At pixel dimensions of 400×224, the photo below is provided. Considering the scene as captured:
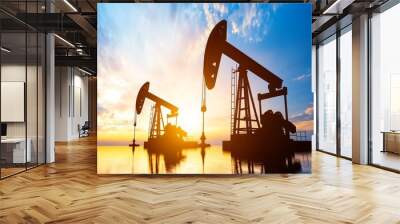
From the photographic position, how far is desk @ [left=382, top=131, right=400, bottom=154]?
7.25 metres

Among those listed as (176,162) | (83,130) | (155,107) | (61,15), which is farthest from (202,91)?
(83,130)

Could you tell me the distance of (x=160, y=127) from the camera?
A: 255 inches

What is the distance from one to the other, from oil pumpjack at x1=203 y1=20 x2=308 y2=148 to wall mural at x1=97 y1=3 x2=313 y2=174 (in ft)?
0.06

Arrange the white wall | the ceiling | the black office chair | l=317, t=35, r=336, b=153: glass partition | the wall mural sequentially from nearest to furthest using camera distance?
the wall mural, the ceiling, l=317, t=35, r=336, b=153: glass partition, the white wall, the black office chair

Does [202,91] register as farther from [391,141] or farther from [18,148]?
[391,141]

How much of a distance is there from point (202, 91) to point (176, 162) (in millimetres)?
1312

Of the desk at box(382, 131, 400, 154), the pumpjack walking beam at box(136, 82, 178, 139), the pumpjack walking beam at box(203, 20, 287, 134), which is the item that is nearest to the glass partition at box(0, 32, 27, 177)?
the pumpjack walking beam at box(136, 82, 178, 139)

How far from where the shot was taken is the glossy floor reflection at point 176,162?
6.45 metres

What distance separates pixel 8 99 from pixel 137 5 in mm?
2939

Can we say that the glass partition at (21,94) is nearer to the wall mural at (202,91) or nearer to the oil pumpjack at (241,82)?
the wall mural at (202,91)

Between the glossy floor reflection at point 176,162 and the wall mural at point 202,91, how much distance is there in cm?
2

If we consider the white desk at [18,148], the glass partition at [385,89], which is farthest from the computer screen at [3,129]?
the glass partition at [385,89]

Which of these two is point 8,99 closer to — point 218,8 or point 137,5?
point 137,5

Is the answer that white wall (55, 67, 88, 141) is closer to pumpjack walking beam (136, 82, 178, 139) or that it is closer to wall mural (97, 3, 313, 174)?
wall mural (97, 3, 313, 174)
